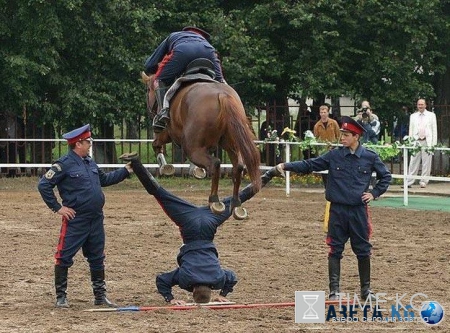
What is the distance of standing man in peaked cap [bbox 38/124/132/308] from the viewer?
10.6 metres

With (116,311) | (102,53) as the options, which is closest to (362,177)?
(116,311)

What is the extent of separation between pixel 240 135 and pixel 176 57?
155cm

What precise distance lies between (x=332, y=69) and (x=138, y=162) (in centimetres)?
1647

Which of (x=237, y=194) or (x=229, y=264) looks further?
(x=229, y=264)

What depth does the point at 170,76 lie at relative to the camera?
41.2 feet

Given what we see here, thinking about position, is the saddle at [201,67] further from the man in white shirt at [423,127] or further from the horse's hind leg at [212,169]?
the man in white shirt at [423,127]

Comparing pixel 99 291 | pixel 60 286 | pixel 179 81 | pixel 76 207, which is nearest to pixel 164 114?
pixel 179 81

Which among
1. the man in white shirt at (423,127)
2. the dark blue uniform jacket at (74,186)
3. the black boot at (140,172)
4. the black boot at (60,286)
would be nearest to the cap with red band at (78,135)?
the dark blue uniform jacket at (74,186)

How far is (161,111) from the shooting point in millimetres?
12320

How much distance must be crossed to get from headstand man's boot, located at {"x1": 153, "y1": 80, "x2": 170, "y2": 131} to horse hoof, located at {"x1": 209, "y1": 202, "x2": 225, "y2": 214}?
1802mm

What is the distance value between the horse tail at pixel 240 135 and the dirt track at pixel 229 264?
1.26m

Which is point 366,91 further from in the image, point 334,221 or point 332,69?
point 334,221

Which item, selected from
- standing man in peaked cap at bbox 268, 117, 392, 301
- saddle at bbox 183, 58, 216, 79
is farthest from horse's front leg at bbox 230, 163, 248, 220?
saddle at bbox 183, 58, 216, 79

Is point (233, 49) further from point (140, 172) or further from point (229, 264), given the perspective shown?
point (140, 172)
